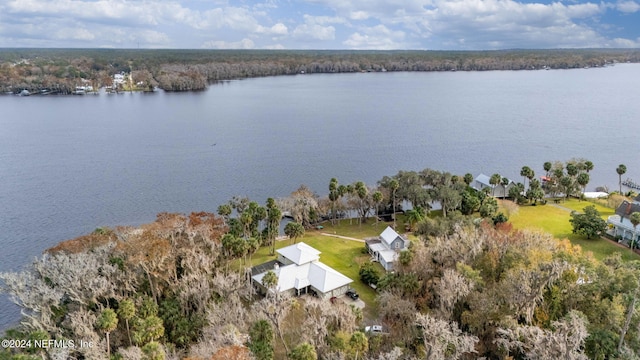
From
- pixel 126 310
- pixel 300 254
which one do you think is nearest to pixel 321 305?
pixel 300 254

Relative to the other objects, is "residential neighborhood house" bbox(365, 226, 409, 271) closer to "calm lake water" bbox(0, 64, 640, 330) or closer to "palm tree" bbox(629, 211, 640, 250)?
"calm lake water" bbox(0, 64, 640, 330)

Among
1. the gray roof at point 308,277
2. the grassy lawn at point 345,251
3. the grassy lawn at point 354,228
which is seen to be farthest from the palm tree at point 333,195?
the gray roof at point 308,277

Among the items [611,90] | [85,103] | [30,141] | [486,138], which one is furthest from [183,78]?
[611,90]

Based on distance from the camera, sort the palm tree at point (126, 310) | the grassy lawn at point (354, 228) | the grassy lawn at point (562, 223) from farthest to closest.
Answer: the grassy lawn at point (354, 228)
the grassy lawn at point (562, 223)
the palm tree at point (126, 310)

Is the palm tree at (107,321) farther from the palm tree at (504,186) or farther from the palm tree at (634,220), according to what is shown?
the palm tree at (504,186)

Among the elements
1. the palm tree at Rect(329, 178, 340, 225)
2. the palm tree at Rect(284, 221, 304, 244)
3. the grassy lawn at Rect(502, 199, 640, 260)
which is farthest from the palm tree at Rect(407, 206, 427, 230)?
the palm tree at Rect(284, 221, 304, 244)
